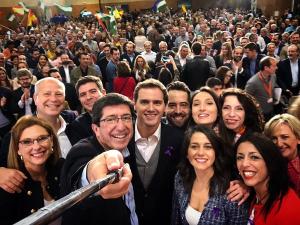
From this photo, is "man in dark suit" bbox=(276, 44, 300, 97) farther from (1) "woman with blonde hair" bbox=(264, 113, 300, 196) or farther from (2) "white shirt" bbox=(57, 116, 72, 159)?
(2) "white shirt" bbox=(57, 116, 72, 159)

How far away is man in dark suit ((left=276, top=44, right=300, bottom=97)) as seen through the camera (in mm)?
6699

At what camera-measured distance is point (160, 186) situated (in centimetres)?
268

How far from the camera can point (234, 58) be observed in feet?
23.8

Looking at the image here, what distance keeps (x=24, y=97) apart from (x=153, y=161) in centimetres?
311

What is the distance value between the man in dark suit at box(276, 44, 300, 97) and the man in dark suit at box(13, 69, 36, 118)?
459 cm

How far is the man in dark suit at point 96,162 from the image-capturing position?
1.36 m

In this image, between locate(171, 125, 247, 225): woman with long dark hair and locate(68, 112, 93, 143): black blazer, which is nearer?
locate(171, 125, 247, 225): woman with long dark hair

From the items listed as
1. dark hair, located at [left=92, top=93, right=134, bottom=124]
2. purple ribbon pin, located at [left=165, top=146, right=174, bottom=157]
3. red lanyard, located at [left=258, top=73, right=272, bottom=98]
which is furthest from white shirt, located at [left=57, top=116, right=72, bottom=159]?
red lanyard, located at [left=258, top=73, right=272, bottom=98]

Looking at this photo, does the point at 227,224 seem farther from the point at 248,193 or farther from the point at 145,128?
the point at 145,128

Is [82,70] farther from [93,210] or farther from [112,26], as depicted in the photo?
[112,26]

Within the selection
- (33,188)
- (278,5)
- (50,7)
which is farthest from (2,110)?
(50,7)

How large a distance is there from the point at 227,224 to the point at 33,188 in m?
1.33

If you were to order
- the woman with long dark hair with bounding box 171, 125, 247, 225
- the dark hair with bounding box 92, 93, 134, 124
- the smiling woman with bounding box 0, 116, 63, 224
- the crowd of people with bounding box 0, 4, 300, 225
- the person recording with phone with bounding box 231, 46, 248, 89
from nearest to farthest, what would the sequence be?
the crowd of people with bounding box 0, 4, 300, 225, the dark hair with bounding box 92, 93, 134, 124, the smiling woman with bounding box 0, 116, 63, 224, the woman with long dark hair with bounding box 171, 125, 247, 225, the person recording with phone with bounding box 231, 46, 248, 89

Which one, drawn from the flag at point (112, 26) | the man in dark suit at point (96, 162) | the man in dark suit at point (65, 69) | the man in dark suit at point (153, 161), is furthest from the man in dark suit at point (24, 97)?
the flag at point (112, 26)
